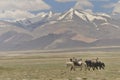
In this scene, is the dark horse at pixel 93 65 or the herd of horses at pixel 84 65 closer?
the herd of horses at pixel 84 65

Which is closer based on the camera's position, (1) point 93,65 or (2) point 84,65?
(2) point 84,65

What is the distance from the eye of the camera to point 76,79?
44.9 meters

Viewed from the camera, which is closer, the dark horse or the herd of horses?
the herd of horses

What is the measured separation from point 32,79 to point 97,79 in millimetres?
8220

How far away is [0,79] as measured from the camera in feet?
149

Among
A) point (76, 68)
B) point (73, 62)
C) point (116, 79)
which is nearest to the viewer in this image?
point (116, 79)

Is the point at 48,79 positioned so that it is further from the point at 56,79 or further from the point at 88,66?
the point at 88,66

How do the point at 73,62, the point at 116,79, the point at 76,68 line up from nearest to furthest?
the point at 116,79
the point at 73,62
the point at 76,68

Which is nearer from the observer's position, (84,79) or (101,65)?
(84,79)

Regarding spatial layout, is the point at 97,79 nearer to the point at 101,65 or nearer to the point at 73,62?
the point at 73,62

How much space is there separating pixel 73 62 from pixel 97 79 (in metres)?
17.9

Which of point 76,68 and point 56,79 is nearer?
point 56,79

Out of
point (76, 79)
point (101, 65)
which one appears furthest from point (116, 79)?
point (101, 65)

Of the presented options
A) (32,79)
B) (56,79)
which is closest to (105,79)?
(56,79)
